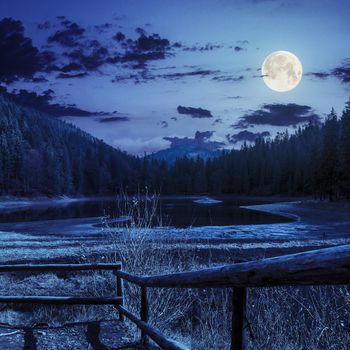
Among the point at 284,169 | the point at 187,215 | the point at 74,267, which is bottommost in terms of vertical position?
the point at 187,215

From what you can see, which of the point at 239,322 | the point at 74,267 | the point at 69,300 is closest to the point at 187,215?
the point at 74,267

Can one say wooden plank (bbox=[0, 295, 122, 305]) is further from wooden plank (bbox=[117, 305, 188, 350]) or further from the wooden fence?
the wooden fence

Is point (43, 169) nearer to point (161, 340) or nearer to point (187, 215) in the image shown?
point (187, 215)

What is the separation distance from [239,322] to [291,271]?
75 centimetres

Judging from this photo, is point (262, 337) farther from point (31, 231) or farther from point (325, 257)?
point (31, 231)

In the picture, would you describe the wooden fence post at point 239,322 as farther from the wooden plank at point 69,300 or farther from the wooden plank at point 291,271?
the wooden plank at point 69,300

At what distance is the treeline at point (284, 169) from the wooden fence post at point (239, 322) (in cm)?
6097

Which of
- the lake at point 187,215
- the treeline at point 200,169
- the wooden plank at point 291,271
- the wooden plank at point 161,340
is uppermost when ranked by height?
the treeline at point 200,169

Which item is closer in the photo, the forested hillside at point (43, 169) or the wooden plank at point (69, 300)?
the wooden plank at point (69, 300)

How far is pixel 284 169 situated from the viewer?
11569 cm

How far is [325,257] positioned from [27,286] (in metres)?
15.4

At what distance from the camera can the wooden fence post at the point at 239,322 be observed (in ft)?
8.98

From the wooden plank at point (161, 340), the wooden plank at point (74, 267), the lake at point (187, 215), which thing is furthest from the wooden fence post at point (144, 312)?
the lake at point (187, 215)

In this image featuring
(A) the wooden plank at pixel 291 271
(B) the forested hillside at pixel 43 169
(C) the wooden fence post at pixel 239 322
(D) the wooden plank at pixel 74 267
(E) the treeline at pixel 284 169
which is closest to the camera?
(A) the wooden plank at pixel 291 271
